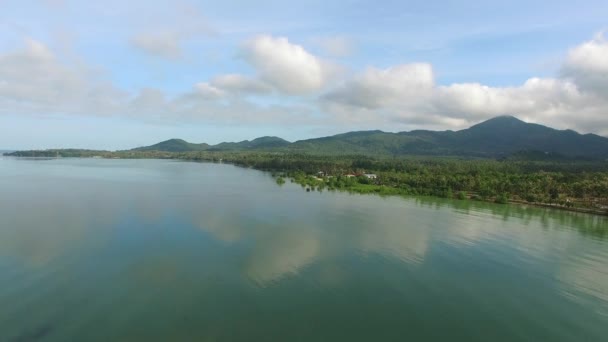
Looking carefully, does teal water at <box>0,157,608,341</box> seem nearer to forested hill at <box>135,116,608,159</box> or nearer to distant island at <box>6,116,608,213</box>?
distant island at <box>6,116,608,213</box>

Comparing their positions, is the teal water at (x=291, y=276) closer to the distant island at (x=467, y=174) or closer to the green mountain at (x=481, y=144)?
the distant island at (x=467, y=174)

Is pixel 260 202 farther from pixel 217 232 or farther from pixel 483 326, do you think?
pixel 483 326

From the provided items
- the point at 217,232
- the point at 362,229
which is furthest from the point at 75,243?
the point at 362,229

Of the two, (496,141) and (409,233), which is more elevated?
(496,141)

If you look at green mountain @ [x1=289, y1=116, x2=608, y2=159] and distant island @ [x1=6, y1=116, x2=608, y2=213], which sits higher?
A: green mountain @ [x1=289, y1=116, x2=608, y2=159]

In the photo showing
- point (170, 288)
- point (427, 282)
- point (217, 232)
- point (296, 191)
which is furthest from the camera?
point (296, 191)

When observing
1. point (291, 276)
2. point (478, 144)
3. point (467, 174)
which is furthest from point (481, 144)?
point (291, 276)

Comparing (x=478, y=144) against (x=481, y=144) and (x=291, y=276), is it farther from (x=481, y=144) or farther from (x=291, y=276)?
(x=291, y=276)

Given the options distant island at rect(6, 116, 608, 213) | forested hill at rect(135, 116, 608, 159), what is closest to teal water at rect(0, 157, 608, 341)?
distant island at rect(6, 116, 608, 213)
